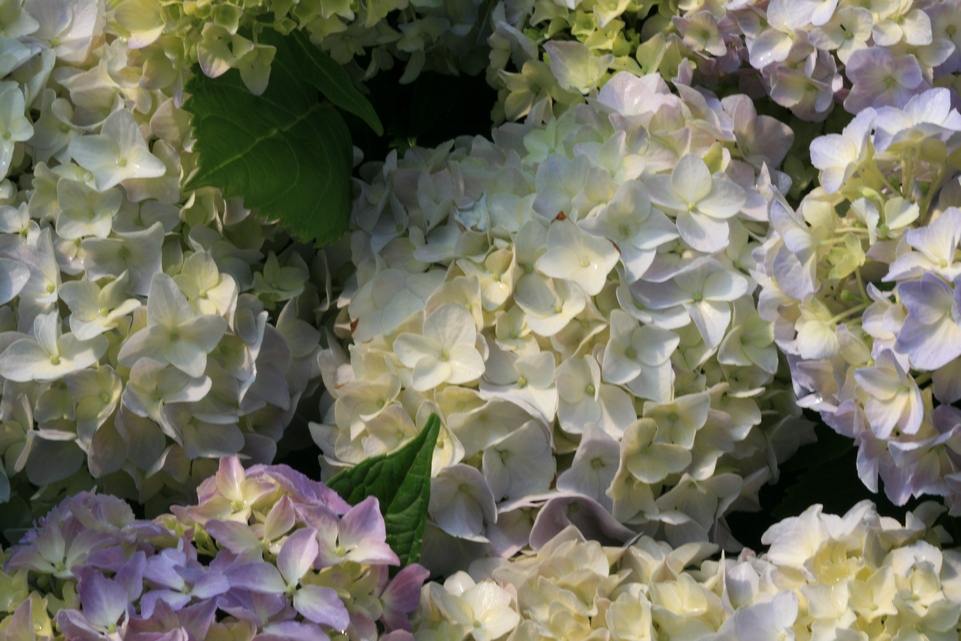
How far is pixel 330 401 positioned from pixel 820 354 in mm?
328

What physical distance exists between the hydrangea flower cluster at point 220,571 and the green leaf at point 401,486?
0.10 feet

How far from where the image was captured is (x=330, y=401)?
78 cm

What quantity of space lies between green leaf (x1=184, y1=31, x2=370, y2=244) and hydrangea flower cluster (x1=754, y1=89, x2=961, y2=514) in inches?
12.0

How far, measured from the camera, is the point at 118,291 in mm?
716

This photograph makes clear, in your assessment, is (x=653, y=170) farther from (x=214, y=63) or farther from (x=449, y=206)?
(x=214, y=63)

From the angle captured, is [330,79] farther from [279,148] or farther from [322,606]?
[322,606]

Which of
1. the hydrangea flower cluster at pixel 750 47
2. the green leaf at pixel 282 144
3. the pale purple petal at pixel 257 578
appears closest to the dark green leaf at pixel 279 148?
the green leaf at pixel 282 144

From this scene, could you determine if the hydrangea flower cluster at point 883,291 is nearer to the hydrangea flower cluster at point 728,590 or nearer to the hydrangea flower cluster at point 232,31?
the hydrangea flower cluster at point 728,590

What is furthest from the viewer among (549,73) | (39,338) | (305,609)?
(549,73)

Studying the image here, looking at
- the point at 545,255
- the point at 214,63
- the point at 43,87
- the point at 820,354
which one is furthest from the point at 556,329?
the point at 43,87

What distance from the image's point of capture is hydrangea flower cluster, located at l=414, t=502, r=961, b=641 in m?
0.62

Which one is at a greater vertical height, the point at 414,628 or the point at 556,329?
the point at 556,329

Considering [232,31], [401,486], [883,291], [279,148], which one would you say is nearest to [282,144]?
[279,148]

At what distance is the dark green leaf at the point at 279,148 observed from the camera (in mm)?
734
